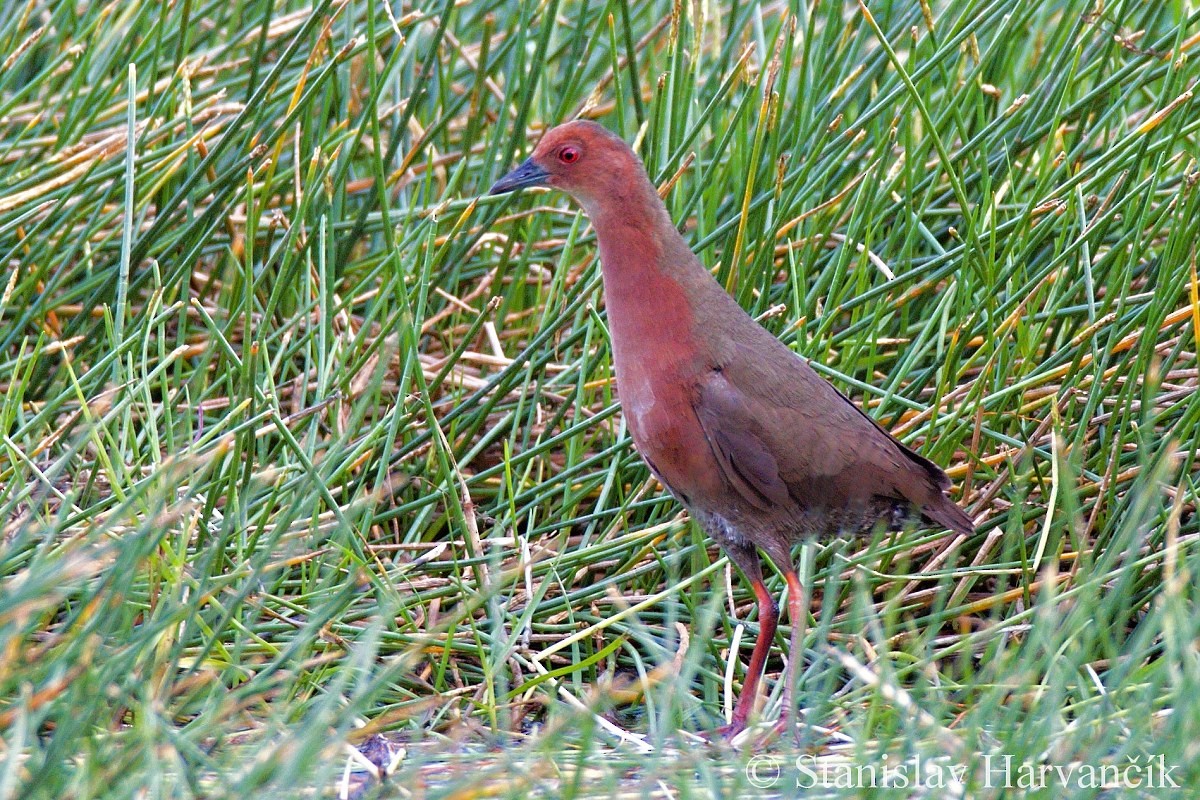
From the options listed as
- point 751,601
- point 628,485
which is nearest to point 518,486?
point 628,485

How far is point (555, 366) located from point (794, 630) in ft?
3.56

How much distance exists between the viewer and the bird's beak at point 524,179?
2.65 m

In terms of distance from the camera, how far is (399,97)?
137 inches

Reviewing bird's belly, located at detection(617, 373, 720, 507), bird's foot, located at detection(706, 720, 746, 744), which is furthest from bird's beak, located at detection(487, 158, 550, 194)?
bird's foot, located at detection(706, 720, 746, 744)

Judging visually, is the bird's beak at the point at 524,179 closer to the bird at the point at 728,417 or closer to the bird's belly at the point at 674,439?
the bird at the point at 728,417

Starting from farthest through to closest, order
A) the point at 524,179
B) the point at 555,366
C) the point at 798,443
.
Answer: the point at 555,366 → the point at 524,179 → the point at 798,443

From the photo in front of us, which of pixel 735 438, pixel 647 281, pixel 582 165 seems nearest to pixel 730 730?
pixel 735 438

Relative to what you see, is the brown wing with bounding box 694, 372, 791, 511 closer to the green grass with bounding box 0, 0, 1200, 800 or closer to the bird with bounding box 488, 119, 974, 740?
the bird with bounding box 488, 119, 974, 740

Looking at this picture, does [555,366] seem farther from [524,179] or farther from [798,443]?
[798,443]

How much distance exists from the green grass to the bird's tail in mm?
80

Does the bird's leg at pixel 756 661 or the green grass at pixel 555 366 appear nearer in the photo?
the green grass at pixel 555 366

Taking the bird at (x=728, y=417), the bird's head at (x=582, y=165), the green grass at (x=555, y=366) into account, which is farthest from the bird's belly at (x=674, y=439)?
the bird's head at (x=582, y=165)

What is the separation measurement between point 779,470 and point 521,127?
43.1 inches

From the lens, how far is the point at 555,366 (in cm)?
325
